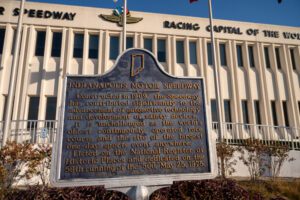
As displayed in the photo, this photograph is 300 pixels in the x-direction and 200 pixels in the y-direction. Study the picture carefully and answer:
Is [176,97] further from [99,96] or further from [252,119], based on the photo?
[252,119]

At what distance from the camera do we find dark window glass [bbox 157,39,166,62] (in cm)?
1720

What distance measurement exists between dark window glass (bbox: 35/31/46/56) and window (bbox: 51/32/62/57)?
2.17ft

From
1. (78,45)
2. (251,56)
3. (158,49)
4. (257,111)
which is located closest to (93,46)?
(78,45)

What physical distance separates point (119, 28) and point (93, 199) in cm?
1367

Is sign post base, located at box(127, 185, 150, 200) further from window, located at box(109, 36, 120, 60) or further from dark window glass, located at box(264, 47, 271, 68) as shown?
dark window glass, located at box(264, 47, 271, 68)

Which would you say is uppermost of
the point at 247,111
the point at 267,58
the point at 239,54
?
the point at 239,54

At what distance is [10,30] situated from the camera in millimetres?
15281

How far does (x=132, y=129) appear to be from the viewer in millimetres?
4301

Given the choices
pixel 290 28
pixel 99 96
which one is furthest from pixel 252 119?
pixel 99 96

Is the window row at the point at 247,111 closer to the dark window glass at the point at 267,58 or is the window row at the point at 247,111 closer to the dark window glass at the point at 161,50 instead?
the dark window glass at the point at 267,58

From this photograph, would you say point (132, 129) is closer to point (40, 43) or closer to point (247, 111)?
point (40, 43)

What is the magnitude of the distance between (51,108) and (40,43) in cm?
488

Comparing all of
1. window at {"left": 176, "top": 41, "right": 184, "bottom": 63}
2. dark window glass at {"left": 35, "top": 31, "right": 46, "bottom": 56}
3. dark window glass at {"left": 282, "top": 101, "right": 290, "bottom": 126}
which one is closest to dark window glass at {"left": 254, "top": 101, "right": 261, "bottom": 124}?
dark window glass at {"left": 282, "top": 101, "right": 290, "bottom": 126}

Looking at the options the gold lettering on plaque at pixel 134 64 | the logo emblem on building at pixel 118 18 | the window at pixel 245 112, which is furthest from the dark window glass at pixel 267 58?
the gold lettering on plaque at pixel 134 64
